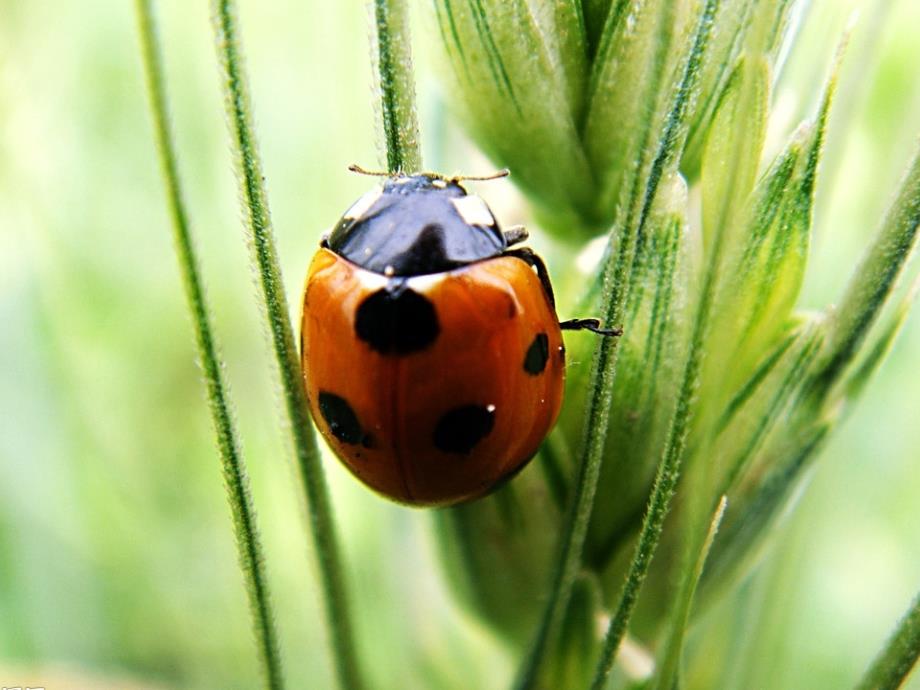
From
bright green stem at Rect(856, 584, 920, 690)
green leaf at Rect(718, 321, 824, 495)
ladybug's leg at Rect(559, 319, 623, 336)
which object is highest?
ladybug's leg at Rect(559, 319, 623, 336)

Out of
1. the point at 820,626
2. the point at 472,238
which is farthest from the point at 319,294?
the point at 820,626

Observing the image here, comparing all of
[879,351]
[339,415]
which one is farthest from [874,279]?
[339,415]

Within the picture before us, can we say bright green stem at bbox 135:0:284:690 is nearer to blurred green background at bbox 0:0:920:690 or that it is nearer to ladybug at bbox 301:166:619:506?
ladybug at bbox 301:166:619:506

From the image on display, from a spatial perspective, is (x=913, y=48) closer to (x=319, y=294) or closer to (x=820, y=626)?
(x=820, y=626)

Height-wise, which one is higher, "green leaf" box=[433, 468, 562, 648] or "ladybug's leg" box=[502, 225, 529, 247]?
"ladybug's leg" box=[502, 225, 529, 247]

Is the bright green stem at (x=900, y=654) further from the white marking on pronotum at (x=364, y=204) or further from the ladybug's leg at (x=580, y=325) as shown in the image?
the white marking on pronotum at (x=364, y=204)

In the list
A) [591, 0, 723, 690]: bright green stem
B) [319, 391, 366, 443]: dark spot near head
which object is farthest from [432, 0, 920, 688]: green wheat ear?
[319, 391, 366, 443]: dark spot near head
